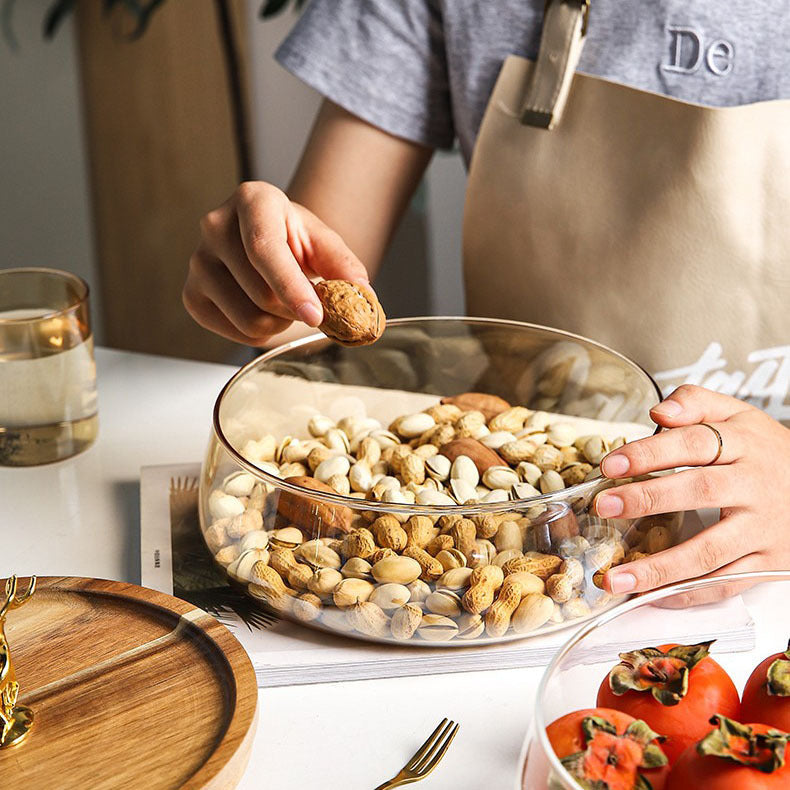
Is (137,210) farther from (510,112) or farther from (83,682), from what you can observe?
(83,682)

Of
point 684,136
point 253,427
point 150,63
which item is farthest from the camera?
point 150,63

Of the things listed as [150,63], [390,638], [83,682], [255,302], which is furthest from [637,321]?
[150,63]

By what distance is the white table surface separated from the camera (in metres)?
0.49

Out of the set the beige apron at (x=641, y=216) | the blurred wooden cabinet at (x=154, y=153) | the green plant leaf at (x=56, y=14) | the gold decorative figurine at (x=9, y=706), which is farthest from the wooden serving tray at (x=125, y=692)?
the blurred wooden cabinet at (x=154, y=153)

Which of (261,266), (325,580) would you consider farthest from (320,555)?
(261,266)

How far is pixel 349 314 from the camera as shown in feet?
2.14

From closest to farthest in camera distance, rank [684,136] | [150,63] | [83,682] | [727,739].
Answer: [727,739] → [83,682] → [684,136] → [150,63]

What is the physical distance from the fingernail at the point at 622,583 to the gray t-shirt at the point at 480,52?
20.6 inches

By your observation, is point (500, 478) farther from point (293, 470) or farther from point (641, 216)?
point (641, 216)

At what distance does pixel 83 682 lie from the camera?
1.67ft

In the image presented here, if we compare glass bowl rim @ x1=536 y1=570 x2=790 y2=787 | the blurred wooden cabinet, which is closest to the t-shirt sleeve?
glass bowl rim @ x1=536 y1=570 x2=790 y2=787

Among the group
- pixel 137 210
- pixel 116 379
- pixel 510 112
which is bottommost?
pixel 137 210

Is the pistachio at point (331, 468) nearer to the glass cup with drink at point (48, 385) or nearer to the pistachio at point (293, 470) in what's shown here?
the pistachio at point (293, 470)

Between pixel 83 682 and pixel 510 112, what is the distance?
628mm
